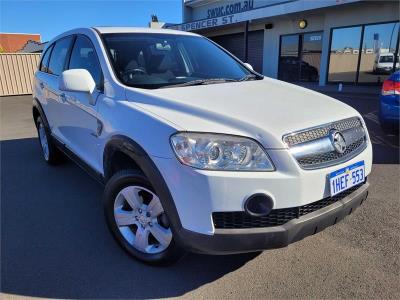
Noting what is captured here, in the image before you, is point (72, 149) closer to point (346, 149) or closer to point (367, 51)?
point (346, 149)

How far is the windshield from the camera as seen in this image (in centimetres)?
301

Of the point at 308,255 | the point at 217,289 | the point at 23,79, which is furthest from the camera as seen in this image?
the point at 23,79

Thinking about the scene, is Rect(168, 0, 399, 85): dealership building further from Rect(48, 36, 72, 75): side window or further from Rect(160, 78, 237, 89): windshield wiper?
Rect(160, 78, 237, 89): windshield wiper

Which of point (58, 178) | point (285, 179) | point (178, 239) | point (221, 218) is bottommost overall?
point (58, 178)

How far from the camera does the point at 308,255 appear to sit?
280 centimetres

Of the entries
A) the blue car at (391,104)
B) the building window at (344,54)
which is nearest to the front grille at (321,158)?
the blue car at (391,104)

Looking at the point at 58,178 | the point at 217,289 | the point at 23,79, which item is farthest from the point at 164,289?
the point at 23,79

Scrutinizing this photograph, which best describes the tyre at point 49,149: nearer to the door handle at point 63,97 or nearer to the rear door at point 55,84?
the rear door at point 55,84

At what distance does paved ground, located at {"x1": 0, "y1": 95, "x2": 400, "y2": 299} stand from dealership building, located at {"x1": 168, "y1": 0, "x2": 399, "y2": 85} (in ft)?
33.5

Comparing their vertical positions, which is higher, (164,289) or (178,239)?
(178,239)

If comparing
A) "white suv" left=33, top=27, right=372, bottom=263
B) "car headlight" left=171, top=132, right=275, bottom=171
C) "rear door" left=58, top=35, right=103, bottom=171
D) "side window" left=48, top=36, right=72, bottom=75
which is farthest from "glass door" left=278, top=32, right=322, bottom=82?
"car headlight" left=171, top=132, right=275, bottom=171

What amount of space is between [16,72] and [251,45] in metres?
11.7

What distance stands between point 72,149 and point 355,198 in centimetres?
278

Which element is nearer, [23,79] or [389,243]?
[389,243]
